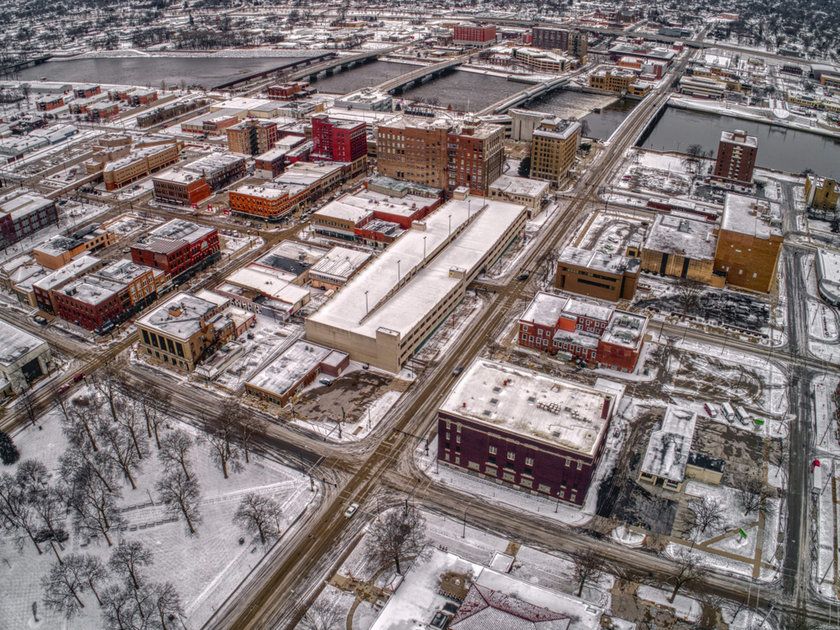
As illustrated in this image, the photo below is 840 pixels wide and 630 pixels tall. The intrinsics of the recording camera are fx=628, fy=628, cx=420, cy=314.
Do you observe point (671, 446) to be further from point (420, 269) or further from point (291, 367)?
point (291, 367)

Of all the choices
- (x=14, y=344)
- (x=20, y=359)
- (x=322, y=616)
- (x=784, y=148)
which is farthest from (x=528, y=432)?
(x=784, y=148)

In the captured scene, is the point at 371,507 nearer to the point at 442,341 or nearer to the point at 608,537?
the point at 608,537

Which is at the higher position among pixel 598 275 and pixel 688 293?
pixel 598 275

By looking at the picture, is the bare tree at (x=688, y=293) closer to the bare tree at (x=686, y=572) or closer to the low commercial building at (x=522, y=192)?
the low commercial building at (x=522, y=192)

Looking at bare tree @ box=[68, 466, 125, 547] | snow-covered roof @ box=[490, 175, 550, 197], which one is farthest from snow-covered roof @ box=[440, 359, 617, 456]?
snow-covered roof @ box=[490, 175, 550, 197]

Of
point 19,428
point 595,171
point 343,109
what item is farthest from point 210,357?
point 343,109

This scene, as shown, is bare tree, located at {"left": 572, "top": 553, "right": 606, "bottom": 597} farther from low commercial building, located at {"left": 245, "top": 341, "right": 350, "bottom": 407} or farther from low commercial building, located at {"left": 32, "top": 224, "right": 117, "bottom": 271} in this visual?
low commercial building, located at {"left": 32, "top": 224, "right": 117, "bottom": 271}
